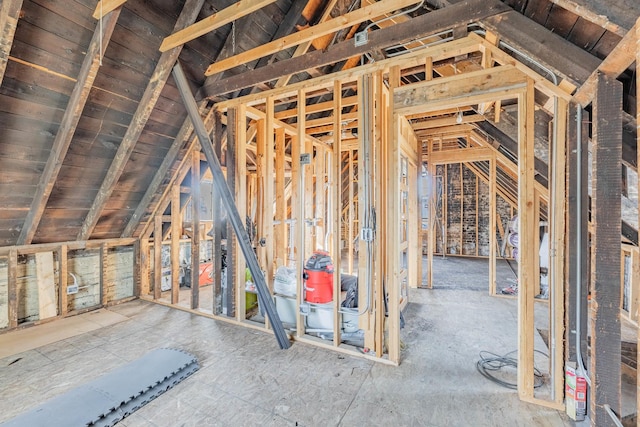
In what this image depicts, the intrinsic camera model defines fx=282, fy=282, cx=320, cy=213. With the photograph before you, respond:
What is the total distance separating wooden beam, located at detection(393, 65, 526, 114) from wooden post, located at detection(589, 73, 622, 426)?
0.74 metres

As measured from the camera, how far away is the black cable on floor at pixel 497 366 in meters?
2.27

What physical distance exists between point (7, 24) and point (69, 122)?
2.67ft

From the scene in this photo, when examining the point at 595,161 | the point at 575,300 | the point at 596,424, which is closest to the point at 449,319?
the point at 575,300

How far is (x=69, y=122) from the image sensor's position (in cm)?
263

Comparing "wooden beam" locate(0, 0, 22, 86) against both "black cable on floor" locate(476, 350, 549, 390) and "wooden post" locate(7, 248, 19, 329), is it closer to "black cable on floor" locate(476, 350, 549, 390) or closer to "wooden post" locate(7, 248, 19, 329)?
"wooden post" locate(7, 248, 19, 329)

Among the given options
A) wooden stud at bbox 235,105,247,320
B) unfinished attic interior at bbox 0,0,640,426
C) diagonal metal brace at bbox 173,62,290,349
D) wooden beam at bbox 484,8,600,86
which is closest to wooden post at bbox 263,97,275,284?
unfinished attic interior at bbox 0,0,640,426

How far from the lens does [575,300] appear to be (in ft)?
6.21

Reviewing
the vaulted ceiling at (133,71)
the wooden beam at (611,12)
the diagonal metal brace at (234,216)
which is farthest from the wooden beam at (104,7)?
the wooden beam at (611,12)

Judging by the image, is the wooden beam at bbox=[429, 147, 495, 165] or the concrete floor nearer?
the concrete floor

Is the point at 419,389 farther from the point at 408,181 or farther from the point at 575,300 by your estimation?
the point at 408,181

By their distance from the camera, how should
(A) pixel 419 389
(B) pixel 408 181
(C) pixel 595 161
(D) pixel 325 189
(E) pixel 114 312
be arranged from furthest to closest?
1. (D) pixel 325 189
2. (B) pixel 408 181
3. (E) pixel 114 312
4. (A) pixel 419 389
5. (C) pixel 595 161

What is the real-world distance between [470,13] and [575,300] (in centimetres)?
209

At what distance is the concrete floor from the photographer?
6.26ft

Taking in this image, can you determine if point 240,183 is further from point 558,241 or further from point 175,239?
point 558,241
